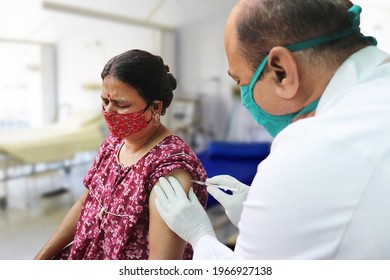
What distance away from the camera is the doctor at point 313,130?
2.02 ft

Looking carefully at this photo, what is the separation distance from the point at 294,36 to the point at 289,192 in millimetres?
316

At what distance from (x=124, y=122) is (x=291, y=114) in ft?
1.50

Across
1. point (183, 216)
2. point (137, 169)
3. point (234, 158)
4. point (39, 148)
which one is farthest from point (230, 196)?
point (39, 148)

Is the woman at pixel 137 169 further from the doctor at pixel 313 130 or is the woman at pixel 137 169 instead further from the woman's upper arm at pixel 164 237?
the doctor at pixel 313 130

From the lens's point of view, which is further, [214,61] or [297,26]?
[214,61]

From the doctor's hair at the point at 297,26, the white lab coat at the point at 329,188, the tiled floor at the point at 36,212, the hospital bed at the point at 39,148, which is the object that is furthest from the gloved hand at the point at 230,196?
the hospital bed at the point at 39,148

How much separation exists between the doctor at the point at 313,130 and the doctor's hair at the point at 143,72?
277 millimetres

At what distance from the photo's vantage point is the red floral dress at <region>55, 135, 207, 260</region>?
1.00m

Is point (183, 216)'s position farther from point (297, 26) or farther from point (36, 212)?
point (36, 212)

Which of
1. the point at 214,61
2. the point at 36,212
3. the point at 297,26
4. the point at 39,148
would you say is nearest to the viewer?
the point at 297,26

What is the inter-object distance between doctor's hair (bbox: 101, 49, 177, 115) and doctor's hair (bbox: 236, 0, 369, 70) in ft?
1.09

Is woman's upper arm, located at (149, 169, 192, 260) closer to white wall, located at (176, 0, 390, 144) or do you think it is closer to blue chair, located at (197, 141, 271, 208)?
blue chair, located at (197, 141, 271, 208)

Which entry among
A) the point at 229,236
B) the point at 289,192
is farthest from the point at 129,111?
the point at 229,236

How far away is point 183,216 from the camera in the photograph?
0.89m
